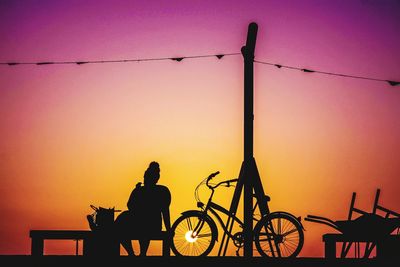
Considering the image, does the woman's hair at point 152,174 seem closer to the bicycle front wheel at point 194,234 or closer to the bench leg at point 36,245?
the bicycle front wheel at point 194,234

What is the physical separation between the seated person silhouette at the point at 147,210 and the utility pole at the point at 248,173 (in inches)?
49.7

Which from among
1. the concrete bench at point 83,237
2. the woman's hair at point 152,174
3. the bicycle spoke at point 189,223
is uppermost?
the woman's hair at point 152,174

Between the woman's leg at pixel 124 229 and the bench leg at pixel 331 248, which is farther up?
the woman's leg at pixel 124 229

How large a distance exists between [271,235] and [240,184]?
1.15 meters

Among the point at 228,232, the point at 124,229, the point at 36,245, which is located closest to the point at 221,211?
the point at 228,232

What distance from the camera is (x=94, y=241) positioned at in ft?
25.6

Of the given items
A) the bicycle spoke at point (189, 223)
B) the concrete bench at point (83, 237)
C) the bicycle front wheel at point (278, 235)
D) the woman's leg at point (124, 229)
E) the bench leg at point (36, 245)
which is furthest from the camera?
the bicycle spoke at point (189, 223)

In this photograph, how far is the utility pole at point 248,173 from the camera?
8984 millimetres

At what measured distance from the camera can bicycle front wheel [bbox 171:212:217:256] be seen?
9.11 metres

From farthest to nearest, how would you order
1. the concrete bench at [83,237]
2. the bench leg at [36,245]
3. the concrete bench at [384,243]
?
the bench leg at [36,245] → the concrete bench at [83,237] → the concrete bench at [384,243]

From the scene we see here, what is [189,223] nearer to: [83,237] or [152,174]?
[152,174]

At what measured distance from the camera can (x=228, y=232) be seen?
9.13 metres

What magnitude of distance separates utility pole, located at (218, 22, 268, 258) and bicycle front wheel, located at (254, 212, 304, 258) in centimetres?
19

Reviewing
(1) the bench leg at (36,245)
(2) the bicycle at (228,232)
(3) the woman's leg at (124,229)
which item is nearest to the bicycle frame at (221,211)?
(2) the bicycle at (228,232)
